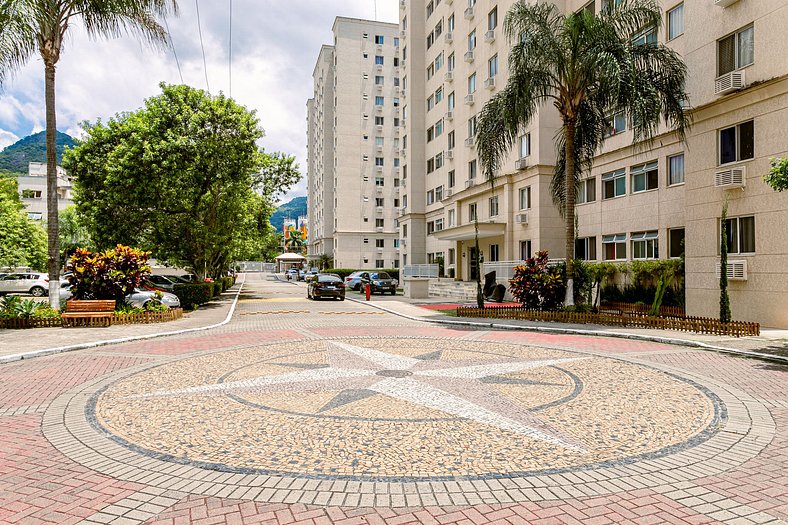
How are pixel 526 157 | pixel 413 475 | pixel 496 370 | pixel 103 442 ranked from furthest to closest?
pixel 526 157, pixel 496 370, pixel 103 442, pixel 413 475

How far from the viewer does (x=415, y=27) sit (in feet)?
164

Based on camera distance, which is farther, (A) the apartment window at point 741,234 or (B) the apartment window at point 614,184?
(B) the apartment window at point 614,184

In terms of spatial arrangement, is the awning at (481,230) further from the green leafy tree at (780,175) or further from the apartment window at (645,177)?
the green leafy tree at (780,175)

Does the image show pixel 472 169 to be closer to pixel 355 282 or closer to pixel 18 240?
pixel 355 282

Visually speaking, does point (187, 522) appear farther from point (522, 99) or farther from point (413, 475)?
point (522, 99)

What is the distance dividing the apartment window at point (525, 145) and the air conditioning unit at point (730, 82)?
14.0 meters

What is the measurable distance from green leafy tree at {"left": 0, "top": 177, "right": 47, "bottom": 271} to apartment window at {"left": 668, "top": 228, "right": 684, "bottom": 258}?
1844 inches

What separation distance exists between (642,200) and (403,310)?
41.7ft

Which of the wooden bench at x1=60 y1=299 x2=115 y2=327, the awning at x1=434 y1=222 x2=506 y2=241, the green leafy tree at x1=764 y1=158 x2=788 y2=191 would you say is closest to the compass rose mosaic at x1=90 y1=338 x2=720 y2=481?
the green leafy tree at x1=764 y1=158 x2=788 y2=191

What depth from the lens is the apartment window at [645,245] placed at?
75.3ft

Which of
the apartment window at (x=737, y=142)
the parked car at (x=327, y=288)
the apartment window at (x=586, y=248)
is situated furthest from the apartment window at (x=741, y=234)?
the parked car at (x=327, y=288)

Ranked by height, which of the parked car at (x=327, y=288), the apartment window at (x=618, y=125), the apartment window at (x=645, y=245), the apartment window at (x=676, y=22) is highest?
the apartment window at (x=676, y=22)

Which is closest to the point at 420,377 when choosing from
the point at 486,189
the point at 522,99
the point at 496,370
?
the point at 496,370

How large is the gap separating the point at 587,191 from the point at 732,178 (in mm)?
11060
